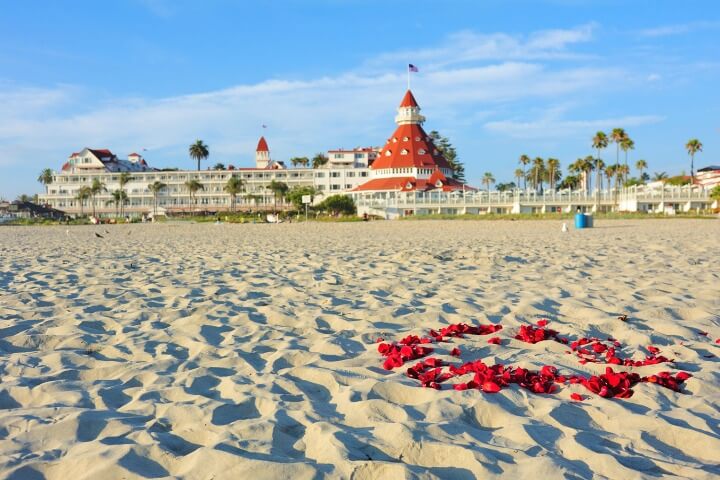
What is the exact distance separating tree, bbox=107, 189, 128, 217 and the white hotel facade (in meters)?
0.84

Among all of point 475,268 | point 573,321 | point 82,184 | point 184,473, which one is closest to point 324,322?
point 573,321

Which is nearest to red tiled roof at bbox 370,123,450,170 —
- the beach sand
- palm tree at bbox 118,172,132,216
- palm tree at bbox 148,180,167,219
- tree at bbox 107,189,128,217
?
palm tree at bbox 148,180,167,219

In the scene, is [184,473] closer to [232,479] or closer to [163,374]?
[232,479]

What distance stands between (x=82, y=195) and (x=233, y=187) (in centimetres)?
2537

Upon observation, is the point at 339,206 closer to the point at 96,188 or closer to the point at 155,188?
the point at 155,188

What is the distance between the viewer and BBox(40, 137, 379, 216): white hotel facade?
320ft

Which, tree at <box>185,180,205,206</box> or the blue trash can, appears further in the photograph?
tree at <box>185,180,205,206</box>

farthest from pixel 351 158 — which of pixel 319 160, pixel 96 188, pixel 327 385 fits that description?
pixel 327 385

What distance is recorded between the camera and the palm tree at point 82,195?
95.2 metres

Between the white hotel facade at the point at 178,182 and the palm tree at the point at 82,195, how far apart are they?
968 mm

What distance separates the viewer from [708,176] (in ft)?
311

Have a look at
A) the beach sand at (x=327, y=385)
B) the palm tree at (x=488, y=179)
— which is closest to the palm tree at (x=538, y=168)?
the palm tree at (x=488, y=179)

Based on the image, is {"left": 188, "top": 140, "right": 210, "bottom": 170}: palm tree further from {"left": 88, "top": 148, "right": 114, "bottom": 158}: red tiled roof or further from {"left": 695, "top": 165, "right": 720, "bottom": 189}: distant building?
{"left": 695, "top": 165, "right": 720, "bottom": 189}: distant building

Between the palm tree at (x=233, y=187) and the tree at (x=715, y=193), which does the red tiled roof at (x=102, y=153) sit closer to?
the palm tree at (x=233, y=187)
